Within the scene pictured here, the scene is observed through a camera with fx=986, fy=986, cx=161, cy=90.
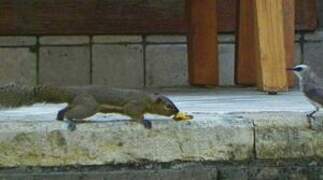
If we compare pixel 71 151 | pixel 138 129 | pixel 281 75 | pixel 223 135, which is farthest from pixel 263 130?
pixel 281 75

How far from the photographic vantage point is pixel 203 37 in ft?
16.0

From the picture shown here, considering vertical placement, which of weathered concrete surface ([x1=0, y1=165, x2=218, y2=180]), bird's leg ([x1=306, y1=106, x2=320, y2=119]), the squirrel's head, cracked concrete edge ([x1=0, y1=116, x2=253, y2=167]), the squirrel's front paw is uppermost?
the squirrel's head

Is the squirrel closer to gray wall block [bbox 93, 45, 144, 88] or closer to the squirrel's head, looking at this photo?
the squirrel's head

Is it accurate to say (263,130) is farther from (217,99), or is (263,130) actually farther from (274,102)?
(217,99)

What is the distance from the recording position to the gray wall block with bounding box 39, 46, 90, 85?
17.7 ft

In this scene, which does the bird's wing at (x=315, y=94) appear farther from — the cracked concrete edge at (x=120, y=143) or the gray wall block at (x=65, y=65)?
the gray wall block at (x=65, y=65)

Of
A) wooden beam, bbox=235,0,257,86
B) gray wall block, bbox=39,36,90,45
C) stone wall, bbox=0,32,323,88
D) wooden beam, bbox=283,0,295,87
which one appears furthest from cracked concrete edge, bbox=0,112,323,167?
gray wall block, bbox=39,36,90,45

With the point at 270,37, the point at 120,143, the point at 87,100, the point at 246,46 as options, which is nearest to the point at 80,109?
the point at 87,100

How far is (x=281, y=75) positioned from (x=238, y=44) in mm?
844

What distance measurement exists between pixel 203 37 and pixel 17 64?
1.11 m

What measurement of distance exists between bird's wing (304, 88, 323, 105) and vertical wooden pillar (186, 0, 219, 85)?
1.53 metres

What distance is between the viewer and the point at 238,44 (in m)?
4.87

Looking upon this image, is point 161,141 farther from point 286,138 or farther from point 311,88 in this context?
point 311,88

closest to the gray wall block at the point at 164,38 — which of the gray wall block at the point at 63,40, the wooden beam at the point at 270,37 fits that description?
the gray wall block at the point at 63,40
